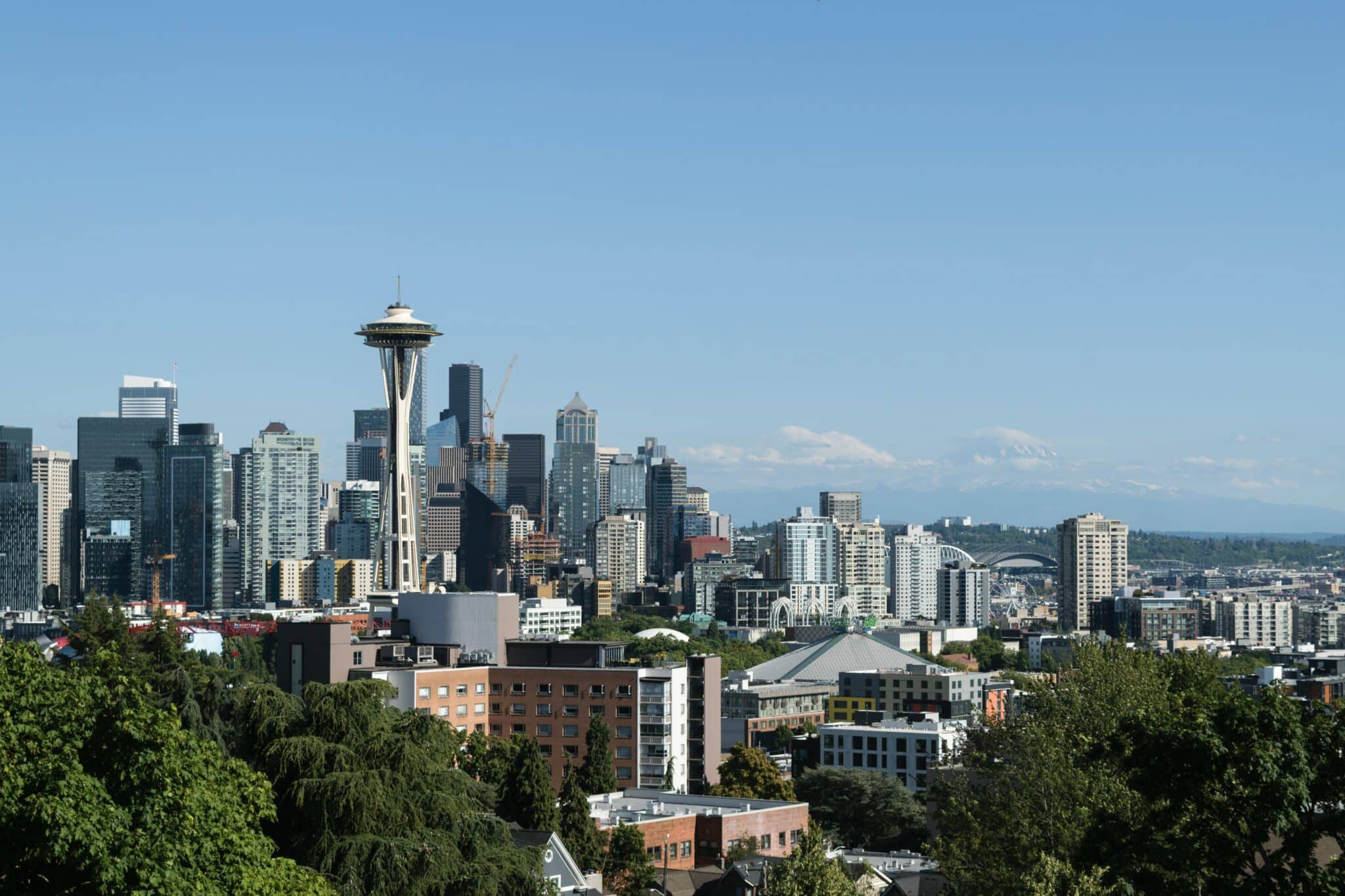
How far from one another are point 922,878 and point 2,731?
1243 inches

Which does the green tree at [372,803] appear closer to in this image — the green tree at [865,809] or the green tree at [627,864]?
the green tree at [627,864]

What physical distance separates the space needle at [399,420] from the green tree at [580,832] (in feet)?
292

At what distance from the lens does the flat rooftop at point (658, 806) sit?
64.5 meters

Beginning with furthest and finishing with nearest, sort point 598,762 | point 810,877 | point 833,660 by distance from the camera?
1. point 833,660
2. point 598,762
3. point 810,877

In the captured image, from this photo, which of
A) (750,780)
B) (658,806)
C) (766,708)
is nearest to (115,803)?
(658,806)

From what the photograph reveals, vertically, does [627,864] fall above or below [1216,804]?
below

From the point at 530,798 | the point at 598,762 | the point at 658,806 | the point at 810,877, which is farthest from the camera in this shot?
the point at 598,762

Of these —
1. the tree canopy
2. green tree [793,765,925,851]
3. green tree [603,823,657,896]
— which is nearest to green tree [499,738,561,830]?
green tree [603,823,657,896]

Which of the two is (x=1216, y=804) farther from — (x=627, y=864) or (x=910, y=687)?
(x=910, y=687)

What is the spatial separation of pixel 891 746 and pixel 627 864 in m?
49.3

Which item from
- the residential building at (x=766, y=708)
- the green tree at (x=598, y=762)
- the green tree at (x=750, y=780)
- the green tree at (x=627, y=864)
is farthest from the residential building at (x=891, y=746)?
the green tree at (x=627, y=864)

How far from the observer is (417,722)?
39375 millimetres

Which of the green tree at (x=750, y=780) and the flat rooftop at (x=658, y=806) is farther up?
the flat rooftop at (x=658, y=806)

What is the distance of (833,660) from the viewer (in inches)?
6422
